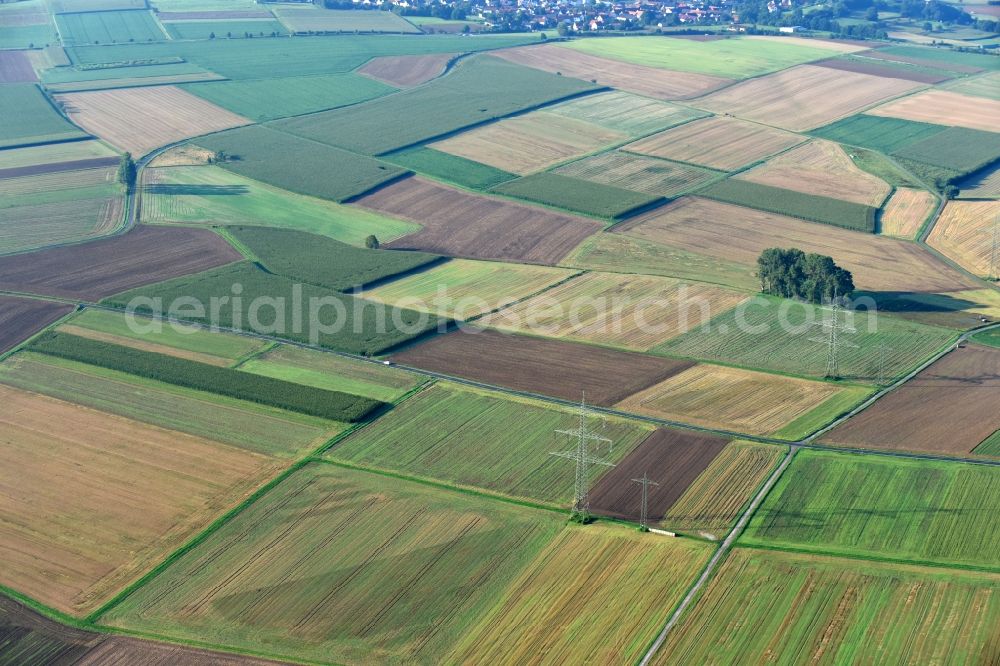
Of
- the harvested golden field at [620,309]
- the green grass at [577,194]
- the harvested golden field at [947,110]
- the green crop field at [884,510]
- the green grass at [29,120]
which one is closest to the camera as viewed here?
the green crop field at [884,510]

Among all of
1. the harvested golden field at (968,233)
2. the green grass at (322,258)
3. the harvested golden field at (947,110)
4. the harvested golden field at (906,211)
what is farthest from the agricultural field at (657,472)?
the harvested golden field at (947,110)

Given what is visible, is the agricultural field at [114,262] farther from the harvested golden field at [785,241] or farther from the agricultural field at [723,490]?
the agricultural field at [723,490]

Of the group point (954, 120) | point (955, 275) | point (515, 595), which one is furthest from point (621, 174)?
point (515, 595)

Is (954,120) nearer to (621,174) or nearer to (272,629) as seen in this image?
(621,174)

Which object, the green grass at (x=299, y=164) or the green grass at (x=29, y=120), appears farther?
the green grass at (x=29, y=120)

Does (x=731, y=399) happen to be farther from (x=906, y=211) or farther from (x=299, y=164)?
(x=299, y=164)

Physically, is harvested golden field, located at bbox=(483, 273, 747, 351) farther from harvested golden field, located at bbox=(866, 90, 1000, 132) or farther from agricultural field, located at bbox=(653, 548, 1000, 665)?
harvested golden field, located at bbox=(866, 90, 1000, 132)
